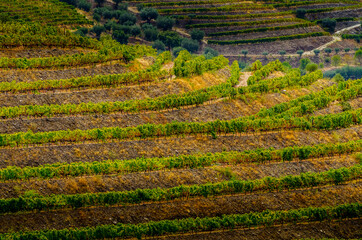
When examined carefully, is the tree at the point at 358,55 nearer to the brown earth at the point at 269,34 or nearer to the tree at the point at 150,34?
the brown earth at the point at 269,34

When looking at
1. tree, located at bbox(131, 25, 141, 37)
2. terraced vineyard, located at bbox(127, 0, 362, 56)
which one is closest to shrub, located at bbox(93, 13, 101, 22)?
tree, located at bbox(131, 25, 141, 37)

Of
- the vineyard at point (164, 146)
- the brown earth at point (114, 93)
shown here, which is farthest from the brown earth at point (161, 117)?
the brown earth at point (114, 93)

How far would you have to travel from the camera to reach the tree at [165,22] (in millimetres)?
119562

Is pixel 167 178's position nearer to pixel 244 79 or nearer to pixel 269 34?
pixel 244 79

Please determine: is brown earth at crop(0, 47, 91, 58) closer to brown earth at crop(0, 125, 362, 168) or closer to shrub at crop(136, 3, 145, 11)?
brown earth at crop(0, 125, 362, 168)

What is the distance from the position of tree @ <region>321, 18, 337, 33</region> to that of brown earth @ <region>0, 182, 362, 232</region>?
284 ft

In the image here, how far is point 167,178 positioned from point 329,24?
93.5 meters

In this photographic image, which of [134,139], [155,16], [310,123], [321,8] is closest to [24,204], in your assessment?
[134,139]

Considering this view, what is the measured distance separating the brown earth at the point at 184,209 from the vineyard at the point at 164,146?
0.09m

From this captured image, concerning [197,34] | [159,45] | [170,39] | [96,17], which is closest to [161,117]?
[159,45]

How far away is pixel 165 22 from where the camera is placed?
11944 centimetres

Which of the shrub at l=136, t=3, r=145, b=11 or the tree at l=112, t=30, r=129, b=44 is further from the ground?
the shrub at l=136, t=3, r=145, b=11

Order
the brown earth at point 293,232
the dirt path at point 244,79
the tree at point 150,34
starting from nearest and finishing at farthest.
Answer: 1. the brown earth at point 293,232
2. the dirt path at point 244,79
3. the tree at point 150,34

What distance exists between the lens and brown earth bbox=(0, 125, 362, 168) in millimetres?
46650
